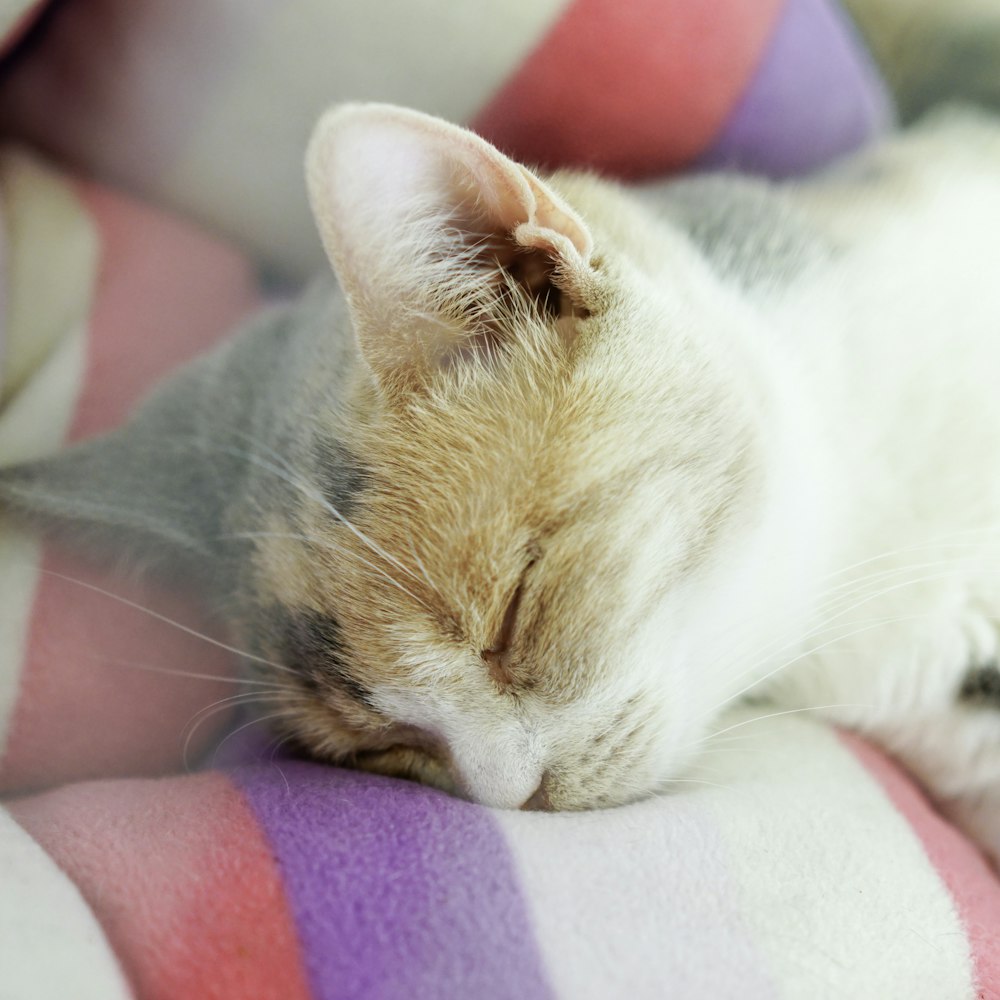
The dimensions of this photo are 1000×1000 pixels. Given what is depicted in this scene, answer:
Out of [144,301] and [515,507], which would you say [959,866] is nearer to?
[515,507]

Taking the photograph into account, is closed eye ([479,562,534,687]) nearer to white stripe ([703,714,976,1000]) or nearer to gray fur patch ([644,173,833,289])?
white stripe ([703,714,976,1000])

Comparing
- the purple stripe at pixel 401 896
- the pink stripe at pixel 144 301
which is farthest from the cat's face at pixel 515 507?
the pink stripe at pixel 144 301

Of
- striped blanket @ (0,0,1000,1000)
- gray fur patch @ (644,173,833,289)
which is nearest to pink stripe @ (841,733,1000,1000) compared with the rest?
striped blanket @ (0,0,1000,1000)

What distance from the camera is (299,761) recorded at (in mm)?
1063

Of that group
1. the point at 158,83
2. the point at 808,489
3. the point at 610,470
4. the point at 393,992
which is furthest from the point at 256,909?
the point at 158,83

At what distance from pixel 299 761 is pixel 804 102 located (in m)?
1.39

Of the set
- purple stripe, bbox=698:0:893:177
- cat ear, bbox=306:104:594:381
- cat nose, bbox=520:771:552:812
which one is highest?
purple stripe, bbox=698:0:893:177

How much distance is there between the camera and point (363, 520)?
0.96 meters

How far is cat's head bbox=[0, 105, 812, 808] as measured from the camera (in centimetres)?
89

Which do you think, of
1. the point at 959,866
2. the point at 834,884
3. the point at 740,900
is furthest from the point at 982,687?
the point at 740,900

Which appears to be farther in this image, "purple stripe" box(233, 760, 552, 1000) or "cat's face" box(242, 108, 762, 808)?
"cat's face" box(242, 108, 762, 808)

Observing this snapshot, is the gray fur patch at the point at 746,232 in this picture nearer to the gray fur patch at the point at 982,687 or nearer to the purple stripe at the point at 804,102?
the purple stripe at the point at 804,102

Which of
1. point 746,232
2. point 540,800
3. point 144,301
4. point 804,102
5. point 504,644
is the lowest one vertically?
point 144,301

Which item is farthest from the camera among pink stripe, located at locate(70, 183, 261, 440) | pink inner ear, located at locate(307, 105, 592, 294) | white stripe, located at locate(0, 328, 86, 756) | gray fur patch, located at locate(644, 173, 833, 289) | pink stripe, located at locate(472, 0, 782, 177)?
pink stripe, located at locate(70, 183, 261, 440)
